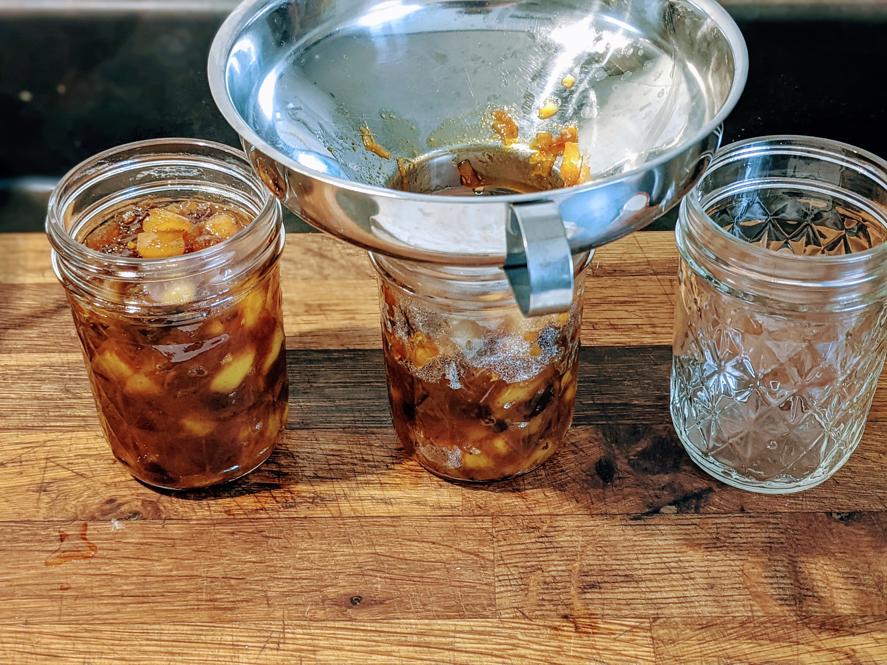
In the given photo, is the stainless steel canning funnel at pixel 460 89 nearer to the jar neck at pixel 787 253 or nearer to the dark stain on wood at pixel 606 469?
the jar neck at pixel 787 253

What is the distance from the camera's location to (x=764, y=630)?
829 millimetres

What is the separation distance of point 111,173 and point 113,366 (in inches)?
6.6

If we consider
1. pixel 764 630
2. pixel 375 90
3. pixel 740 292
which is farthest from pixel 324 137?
pixel 764 630

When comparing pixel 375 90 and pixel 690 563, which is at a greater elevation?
pixel 375 90

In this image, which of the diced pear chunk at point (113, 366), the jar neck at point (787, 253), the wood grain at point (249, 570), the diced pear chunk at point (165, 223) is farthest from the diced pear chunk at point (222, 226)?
the jar neck at point (787, 253)

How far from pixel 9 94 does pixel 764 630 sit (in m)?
1.09

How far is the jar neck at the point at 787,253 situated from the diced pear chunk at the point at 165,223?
39cm

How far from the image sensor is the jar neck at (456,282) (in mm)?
802

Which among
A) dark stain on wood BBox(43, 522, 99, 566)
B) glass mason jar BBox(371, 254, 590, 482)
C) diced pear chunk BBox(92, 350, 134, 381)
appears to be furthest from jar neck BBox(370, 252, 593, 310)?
dark stain on wood BBox(43, 522, 99, 566)

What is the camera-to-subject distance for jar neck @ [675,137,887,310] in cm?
82

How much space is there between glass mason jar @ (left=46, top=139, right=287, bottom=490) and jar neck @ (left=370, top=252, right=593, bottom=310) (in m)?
0.11

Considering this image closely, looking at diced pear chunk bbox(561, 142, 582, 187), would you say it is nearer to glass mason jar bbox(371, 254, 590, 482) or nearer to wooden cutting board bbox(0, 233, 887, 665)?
glass mason jar bbox(371, 254, 590, 482)

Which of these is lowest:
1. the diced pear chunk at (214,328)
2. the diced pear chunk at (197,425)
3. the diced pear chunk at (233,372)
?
the diced pear chunk at (197,425)

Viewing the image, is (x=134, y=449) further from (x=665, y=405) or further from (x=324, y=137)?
(x=665, y=405)
